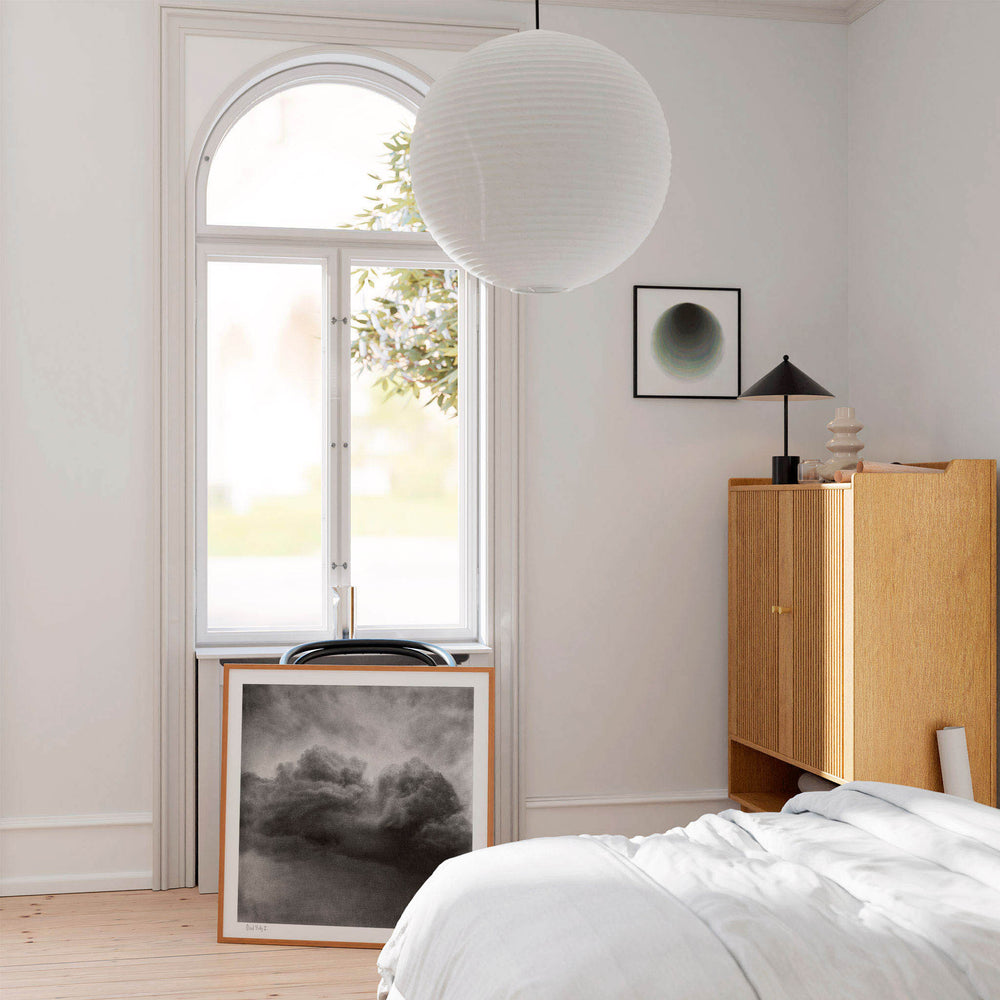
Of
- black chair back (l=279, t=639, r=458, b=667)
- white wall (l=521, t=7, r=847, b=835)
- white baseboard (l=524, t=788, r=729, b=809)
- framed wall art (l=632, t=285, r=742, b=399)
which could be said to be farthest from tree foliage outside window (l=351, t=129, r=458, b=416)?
white baseboard (l=524, t=788, r=729, b=809)

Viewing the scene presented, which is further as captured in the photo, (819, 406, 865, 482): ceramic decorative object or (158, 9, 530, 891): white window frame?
(158, 9, 530, 891): white window frame

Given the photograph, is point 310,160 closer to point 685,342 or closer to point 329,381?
point 329,381

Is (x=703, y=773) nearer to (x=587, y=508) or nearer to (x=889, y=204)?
(x=587, y=508)

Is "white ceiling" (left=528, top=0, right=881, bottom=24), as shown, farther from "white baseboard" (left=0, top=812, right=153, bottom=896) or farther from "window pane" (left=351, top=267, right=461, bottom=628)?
"white baseboard" (left=0, top=812, right=153, bottom=896)

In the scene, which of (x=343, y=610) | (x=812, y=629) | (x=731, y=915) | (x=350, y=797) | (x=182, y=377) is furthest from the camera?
(x=343, y=610)

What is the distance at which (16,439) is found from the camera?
3.23 meters

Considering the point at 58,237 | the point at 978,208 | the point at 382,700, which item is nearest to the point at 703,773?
the point at 382,700

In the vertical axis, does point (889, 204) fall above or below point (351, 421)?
above

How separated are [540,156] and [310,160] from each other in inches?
88.2

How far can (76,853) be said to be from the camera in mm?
3270

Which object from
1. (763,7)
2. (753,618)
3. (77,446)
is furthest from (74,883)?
(763,7)

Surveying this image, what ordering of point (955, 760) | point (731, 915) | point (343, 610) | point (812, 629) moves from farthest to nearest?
point (343, 610) → point (812, 629) → point (955, 760) → point (731, 915)

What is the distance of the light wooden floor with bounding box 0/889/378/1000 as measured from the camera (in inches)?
102

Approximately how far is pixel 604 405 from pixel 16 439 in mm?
1964
